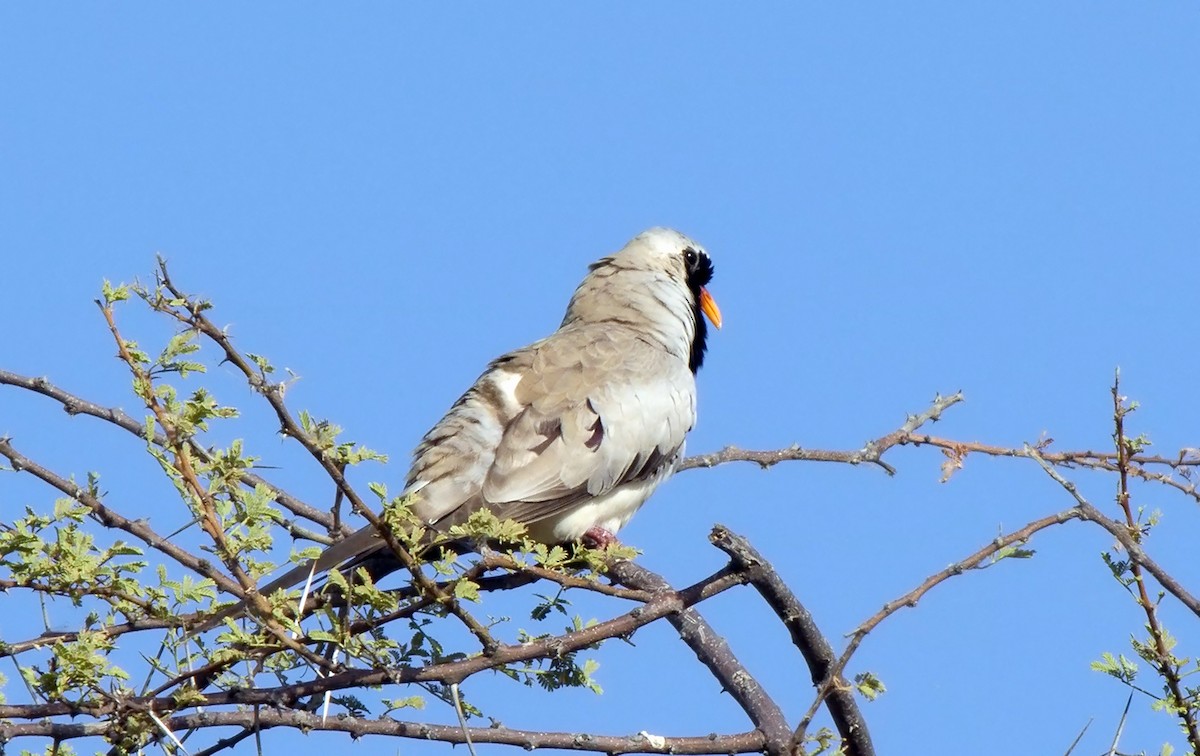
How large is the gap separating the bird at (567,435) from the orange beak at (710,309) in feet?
2.79

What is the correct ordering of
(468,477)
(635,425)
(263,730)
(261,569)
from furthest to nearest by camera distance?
(635,425), (468,477), (263,730), (261,569)

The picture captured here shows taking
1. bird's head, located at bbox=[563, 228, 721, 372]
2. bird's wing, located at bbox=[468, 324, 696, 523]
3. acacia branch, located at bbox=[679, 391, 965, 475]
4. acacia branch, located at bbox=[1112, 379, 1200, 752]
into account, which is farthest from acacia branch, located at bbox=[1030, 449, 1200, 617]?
bird's head, located at bbox=[563, 228, 721, 372]

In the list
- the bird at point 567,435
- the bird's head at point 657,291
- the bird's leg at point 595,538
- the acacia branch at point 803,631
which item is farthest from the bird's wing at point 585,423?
the acacia branch at point 803,631

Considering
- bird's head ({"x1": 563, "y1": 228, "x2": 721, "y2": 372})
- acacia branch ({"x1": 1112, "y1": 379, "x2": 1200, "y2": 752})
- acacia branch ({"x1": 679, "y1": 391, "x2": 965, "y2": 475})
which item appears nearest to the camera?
acacia branch ({"x1": 1112, "y1": 379, "x2": 1200, "y2": 752})

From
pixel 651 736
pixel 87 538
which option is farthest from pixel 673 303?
pixel 87 538

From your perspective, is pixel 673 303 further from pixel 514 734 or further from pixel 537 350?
pixel 514 734

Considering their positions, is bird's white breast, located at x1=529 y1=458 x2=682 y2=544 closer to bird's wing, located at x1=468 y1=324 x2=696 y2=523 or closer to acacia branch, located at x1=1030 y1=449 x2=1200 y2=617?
bird's wing, located at x1=468 y1=324 x2=696 y2=523

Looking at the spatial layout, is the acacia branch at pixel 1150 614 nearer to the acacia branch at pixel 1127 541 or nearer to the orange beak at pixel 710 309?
the acacia branch at pixel 1127 541

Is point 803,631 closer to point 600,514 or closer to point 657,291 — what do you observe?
point 600,514

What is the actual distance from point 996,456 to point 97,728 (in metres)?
3.01

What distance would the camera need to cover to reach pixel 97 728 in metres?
3.82

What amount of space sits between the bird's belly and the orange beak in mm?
1902

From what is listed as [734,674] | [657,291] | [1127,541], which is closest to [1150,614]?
[1127,541]

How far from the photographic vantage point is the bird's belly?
255 inches
